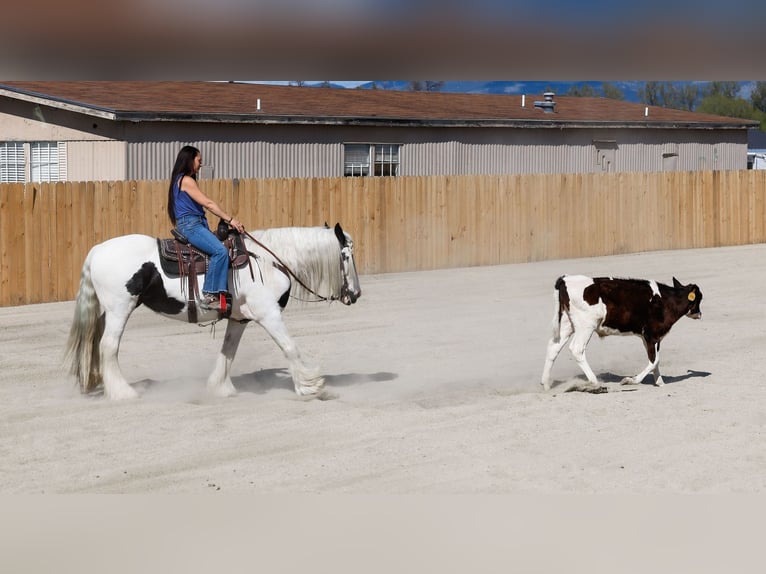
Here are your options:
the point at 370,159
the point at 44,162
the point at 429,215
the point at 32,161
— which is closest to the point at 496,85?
the point at 370,159

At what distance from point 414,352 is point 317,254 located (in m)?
3.74

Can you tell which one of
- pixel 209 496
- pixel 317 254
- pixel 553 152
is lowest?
pixel 209 496

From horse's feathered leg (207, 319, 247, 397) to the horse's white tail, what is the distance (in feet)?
3.93

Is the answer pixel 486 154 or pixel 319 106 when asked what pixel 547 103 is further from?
pixel 319 106

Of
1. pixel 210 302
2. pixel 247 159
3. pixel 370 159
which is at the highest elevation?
pixel 370 159

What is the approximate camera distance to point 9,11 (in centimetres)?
157

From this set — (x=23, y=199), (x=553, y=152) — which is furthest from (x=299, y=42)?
(x=553, y=152)

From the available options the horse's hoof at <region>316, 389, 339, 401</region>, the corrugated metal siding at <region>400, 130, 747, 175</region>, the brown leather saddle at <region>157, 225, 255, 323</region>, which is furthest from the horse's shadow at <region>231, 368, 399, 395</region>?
the corrugated metal siding at <region>400, 130, 747, 175</region>

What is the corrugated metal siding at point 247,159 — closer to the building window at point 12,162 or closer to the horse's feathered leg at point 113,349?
the building window at point 12,162

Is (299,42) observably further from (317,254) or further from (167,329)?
(167,329)

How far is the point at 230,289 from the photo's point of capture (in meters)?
10.8

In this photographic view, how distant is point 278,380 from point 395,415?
2467 mm

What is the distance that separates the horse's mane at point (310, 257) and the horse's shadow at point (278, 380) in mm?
1467

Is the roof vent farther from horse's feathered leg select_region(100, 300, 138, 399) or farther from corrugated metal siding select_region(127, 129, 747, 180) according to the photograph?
horse's feathered leg select_region(100, 300, 138, 399)
